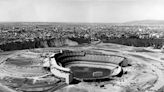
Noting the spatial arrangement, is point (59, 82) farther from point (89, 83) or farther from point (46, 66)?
point (46, 66)

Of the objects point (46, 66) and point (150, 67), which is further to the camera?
point (150, 67)

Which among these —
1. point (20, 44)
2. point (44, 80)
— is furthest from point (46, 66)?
point (20, 44)

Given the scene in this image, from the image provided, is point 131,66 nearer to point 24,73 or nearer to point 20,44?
point 24,73

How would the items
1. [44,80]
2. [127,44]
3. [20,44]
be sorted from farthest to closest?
[127,44] → [20,44] → [44,80]

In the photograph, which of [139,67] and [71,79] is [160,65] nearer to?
[139,67]

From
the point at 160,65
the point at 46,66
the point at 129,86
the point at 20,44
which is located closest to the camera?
the point at 129,86

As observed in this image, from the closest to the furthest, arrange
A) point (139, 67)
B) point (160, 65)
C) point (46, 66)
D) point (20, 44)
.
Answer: point (46, 66) → point (139, 67) → point (160, 65) → point (20, 44)

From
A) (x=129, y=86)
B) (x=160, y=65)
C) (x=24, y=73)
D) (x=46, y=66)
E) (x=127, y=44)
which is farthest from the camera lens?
(x=127, y=44)

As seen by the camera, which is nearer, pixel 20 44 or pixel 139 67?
pixel 139 67

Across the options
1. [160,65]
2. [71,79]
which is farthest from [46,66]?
[160,65]
